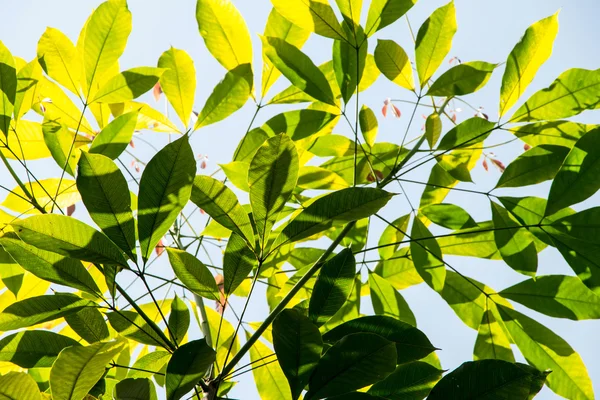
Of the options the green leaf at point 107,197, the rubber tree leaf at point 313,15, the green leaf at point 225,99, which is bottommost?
the green leaf at point 107,197

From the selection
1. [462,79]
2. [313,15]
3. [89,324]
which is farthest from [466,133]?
[89,324]

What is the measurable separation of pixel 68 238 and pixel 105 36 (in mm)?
483

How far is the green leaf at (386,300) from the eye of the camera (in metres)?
1.11

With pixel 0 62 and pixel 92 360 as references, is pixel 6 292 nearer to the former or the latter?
pixel 0 62

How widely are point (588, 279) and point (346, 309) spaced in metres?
0.42

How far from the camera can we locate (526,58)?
994mm

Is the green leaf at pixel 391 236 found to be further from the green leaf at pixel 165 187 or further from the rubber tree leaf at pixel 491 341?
the green leaf at pixel 165 187

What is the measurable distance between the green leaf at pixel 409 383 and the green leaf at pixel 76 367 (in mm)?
303

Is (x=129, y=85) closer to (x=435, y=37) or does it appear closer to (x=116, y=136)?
(x=116, y=136)

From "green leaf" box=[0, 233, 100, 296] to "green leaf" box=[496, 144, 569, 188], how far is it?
0.70m

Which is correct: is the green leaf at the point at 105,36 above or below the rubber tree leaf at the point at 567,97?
above

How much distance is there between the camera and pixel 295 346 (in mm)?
597

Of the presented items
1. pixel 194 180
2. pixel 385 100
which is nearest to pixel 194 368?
pixel 194 180

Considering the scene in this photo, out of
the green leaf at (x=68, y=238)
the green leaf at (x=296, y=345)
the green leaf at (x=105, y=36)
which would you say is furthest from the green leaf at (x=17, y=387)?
the green leaf at (x=105, y=36)
